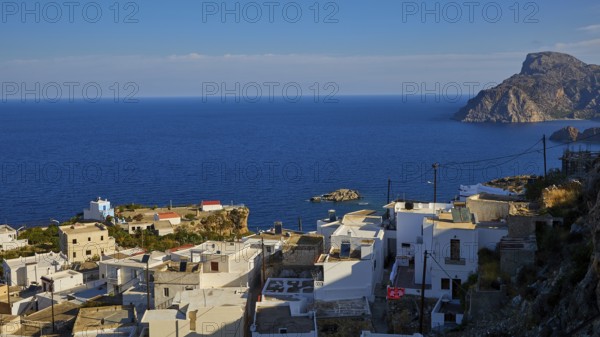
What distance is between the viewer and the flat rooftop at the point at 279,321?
1445 cm

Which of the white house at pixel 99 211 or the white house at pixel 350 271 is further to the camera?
the white house at pixel 99 211

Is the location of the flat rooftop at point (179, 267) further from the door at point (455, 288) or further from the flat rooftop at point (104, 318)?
the door at point (455, 288)

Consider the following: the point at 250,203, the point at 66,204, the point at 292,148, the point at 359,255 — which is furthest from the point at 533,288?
the point at 292,148

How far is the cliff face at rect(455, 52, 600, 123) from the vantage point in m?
150

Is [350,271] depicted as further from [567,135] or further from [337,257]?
[567,135]

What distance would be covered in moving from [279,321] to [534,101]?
6016 inches

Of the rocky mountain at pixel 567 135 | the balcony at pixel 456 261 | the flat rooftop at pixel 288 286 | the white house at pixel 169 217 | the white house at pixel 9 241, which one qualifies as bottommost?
the white house at pixel 9 241

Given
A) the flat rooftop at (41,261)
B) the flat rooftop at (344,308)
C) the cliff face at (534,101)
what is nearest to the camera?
the flat rooftop at (344,308)

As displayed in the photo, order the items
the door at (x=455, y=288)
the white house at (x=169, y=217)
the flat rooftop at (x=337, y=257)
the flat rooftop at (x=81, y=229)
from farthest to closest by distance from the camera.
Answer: the white house at (x=169, y=217) → the flat rooftop at (x=81, y=229) → the flat rooftop at (x=337, y=257) → the door at (x=455, y=288)

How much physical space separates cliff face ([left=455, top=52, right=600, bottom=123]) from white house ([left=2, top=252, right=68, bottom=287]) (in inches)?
5371

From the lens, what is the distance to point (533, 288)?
38.9ft

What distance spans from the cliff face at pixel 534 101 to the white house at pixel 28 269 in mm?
136419

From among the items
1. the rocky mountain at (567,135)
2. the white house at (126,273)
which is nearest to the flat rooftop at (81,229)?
the white house at (126,273)

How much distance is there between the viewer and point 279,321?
15.0 meters
